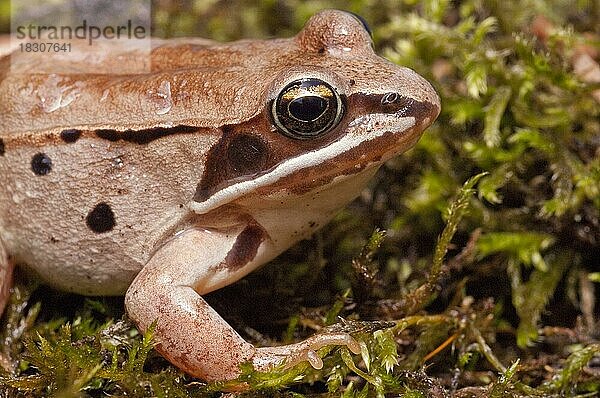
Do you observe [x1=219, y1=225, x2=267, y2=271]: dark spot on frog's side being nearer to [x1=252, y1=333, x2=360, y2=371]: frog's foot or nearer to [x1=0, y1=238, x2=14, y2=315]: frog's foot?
[x1=252, y1=333, x2=360, y2=371]: frog's foot

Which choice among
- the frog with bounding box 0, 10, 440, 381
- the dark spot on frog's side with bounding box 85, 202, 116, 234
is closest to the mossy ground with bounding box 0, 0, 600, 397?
the frog with bounding box 0, 10, 440, 381

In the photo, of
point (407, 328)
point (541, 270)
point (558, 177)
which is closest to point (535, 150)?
point (558, 177)

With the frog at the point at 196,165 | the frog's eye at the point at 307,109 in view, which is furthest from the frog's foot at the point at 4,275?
the frog's eye at the point at 307,109

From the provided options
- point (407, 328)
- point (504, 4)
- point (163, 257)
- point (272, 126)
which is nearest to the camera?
point (272, 126)

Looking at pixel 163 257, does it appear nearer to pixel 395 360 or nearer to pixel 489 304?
pixel 395 360

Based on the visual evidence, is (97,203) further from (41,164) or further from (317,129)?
(317,129)

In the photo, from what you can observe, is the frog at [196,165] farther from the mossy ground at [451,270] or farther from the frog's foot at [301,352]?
the mossy ground at [451,270]
